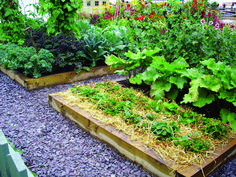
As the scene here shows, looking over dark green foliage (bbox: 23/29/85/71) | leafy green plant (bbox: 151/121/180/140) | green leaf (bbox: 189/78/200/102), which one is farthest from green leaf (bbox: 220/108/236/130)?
dark green foliage (bbox: 23/29/85/71)

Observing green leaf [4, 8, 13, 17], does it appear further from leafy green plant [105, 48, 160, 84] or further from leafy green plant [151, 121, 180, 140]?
leafy green plant [151, 121, 180, 140]

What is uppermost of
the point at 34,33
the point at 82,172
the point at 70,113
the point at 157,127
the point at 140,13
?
the point at 140,13

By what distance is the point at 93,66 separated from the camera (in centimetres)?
460

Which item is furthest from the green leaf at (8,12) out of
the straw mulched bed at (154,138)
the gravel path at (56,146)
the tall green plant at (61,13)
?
the straw mulched bed at (154,138)

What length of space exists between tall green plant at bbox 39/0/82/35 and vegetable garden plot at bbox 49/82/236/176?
1.91 m

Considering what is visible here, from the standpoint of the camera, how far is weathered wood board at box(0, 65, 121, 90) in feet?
13.0

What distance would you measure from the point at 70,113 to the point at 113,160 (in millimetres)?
1032

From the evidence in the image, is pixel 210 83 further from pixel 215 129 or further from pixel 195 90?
pixel 215 129

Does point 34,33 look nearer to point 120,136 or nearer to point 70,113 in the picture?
point 70,113

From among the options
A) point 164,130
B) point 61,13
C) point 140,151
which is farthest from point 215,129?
point 61,13

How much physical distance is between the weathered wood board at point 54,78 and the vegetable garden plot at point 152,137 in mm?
1252

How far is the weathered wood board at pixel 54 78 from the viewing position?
3.97 meters

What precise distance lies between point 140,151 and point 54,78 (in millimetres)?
2736

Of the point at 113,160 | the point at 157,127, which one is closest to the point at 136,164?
the point at 113,160
